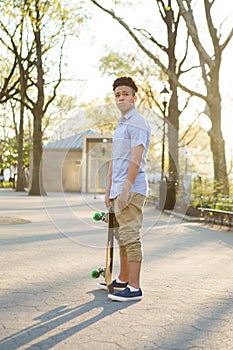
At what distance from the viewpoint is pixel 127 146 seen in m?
5.41

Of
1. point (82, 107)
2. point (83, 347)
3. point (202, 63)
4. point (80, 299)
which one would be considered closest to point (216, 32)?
point (202, 63)

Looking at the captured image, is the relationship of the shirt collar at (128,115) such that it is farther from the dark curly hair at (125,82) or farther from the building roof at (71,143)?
the building roof at (71,143)

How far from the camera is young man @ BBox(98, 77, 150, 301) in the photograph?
A: 5.29m

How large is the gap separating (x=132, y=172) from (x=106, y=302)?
1.17 m

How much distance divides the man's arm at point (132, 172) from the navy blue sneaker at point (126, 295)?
2.45 feet

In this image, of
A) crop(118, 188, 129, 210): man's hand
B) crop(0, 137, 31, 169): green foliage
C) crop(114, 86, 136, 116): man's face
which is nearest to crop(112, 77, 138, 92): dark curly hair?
crop(114, 86, 136, 116): man's face

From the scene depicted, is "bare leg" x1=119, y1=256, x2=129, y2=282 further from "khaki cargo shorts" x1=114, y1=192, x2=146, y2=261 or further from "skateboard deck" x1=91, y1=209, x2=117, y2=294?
"khaki cargo shorts" x1=114, y1=192, x2=146, y2=261

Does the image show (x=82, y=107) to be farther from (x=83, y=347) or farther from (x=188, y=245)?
(x=83, y=347)

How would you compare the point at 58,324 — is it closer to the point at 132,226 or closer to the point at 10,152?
the point at 132,226

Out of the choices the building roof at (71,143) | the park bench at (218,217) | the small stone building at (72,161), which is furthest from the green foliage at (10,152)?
the park bench at (218,217)

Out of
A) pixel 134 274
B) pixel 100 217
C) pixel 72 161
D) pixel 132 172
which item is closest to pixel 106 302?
pixel 134 274

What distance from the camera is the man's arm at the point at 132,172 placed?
5270 mm

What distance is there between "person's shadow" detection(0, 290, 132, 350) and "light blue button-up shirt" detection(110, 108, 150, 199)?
1008 mm

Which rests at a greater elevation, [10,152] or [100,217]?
[10,152]
